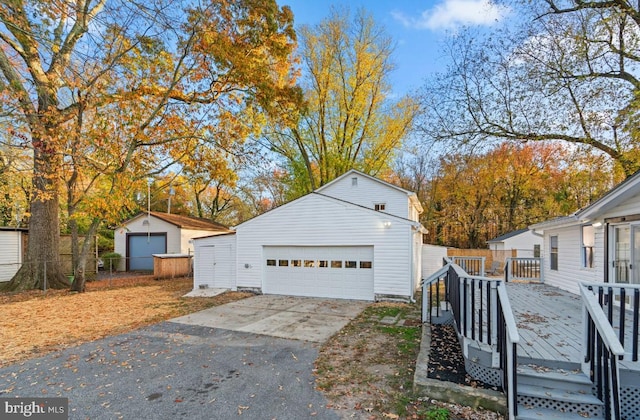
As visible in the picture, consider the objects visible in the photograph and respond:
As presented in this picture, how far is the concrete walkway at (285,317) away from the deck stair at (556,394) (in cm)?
350

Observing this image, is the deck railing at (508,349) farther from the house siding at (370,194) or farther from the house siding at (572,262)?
the house siding at (370,194)

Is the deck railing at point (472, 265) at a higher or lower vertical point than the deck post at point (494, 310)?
lower

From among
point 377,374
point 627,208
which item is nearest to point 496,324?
point 377,374

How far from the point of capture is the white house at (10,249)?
13734 millimetres

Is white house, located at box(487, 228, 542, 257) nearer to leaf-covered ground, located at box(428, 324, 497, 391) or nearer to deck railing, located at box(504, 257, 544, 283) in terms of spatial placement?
deck railing, located at box(504, 257, 544, 283)

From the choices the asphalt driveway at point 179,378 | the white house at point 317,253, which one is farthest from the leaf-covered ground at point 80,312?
the white house at point 317,253

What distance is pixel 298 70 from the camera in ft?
53.7

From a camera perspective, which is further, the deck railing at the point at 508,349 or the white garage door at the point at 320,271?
the white garage door at the point at 320,271

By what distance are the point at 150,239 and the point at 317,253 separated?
13539 millimetres

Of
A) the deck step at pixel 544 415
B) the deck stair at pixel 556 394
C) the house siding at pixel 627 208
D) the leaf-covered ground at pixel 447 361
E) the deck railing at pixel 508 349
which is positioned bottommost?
the leaf-covered ground at pixel 447 361

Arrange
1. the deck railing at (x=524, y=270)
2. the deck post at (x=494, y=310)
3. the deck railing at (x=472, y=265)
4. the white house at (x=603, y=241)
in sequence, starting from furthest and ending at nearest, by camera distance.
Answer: the deck railing at (x=472, y=265) → the deck railing at (x=524, y=270) → the white house at (x=603, y=241) → the deck post at (x=494, y=310)

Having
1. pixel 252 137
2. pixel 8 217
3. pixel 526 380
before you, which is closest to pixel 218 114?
pixel 252 137

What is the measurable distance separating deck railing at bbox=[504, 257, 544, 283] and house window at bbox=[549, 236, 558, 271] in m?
0.73

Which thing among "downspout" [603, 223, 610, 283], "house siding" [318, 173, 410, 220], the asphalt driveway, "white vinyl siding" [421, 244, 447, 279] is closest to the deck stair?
the asphalt driveway
